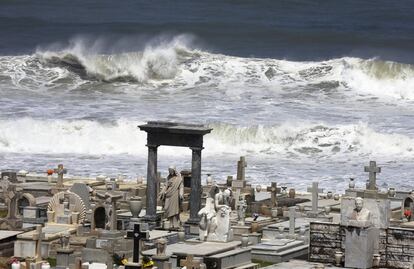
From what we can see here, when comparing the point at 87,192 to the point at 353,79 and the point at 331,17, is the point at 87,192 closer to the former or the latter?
the point at 353,79

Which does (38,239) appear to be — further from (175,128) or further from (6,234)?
(175,128)

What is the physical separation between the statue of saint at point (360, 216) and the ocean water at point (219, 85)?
55.3ft

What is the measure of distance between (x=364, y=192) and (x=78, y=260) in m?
10.3

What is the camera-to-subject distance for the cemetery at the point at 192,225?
34.0 meters

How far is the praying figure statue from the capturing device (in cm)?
4000

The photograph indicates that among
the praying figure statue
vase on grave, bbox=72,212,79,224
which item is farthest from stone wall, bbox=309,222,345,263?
vase on grave, bbox=72,212,79,224

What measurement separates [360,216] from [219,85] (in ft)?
153

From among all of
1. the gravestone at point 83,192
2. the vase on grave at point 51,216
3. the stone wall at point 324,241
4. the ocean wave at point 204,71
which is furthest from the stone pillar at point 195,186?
the ocean wave at point 204,71

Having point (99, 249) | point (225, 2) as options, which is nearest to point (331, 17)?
point (225, 2)

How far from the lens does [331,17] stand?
10344cm

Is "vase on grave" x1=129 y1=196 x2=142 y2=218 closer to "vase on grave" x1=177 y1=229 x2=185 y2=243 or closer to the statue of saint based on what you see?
"vase on grave" x1=177 y1=229 x2=185 y2=243

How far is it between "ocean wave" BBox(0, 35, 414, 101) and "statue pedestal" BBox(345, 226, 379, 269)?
4445 cm

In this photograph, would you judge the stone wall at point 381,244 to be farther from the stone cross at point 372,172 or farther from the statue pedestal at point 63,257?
the stone cross at point 372,172

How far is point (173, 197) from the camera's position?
40.2 m
